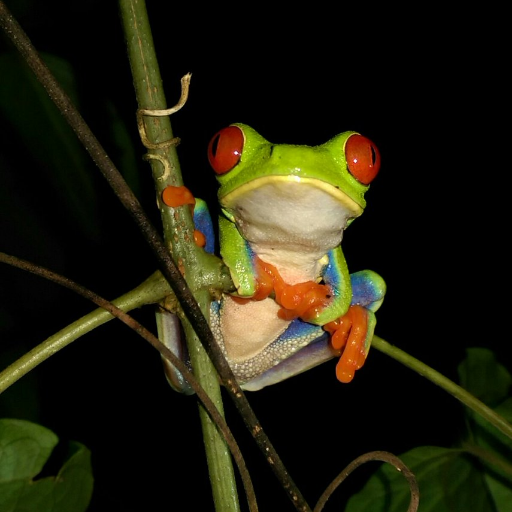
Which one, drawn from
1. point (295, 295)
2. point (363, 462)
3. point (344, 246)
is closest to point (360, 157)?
point (295, 295)

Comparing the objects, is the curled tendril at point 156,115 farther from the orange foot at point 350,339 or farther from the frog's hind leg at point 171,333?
the orange foot at point 350,339

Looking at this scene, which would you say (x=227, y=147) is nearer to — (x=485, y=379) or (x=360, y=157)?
(x=360, y=157)

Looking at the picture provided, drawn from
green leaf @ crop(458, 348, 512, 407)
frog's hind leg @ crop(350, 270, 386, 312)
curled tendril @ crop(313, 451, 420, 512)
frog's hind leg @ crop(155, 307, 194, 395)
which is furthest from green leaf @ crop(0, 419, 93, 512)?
green leaf @ crop(458, 348, 512, 407)

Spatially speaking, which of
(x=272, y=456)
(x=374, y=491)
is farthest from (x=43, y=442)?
(x=374, y=491)

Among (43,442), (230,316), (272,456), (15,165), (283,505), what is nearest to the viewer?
(272,456)

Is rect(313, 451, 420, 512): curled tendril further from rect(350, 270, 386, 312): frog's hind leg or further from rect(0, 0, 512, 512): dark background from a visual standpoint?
rect(0, 0, 512, 512): dark background

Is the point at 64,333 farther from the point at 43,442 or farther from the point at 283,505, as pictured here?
the point at 283,505

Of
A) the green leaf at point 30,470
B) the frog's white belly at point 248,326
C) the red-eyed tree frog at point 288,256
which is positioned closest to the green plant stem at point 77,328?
the red-eyed tree frog at point 288,256
